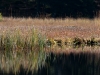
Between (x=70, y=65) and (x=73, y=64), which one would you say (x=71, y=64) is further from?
(x=70, y=65)

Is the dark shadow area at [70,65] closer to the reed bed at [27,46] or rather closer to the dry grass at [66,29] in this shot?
the reed bed at [27,46]

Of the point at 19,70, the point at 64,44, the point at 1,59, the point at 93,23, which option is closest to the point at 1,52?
the point at 1,59

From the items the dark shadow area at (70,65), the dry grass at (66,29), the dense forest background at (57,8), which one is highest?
the dense forest background at (57,8)

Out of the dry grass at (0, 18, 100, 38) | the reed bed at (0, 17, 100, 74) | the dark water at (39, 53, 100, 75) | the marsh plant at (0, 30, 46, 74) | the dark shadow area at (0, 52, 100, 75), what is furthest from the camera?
the dry grass at (0, 18, 100, 38)

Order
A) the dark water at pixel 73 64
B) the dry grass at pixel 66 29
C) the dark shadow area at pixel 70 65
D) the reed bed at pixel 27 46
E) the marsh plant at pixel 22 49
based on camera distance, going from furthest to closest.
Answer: the dry grass at pixel 66 29 < the marsh plant at pixel 22 49 < the reed bed at pixel 27 46 < the dark water at pixel 73 64 < the dark shadow area at pixel 70 65

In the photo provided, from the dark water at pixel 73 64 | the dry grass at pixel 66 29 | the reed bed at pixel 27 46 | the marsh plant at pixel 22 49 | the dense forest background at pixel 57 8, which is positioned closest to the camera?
the dark water at pixel 73 64

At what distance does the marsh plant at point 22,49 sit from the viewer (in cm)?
1961

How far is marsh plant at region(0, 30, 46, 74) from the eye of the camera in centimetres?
1961

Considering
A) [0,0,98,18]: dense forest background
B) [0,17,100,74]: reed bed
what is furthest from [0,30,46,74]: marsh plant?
[0,0,98,18]: dense forest background

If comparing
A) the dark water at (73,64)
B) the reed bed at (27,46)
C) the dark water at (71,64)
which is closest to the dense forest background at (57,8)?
the reed bed at (27,46)

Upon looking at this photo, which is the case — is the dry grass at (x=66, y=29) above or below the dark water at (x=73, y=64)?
above

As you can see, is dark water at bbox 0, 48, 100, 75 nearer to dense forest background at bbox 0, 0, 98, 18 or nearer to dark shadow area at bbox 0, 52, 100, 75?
dark shadow area at bbox 0, 52, 100, 75

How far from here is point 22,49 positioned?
66.6 feet

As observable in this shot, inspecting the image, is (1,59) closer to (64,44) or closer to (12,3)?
(64,44)
